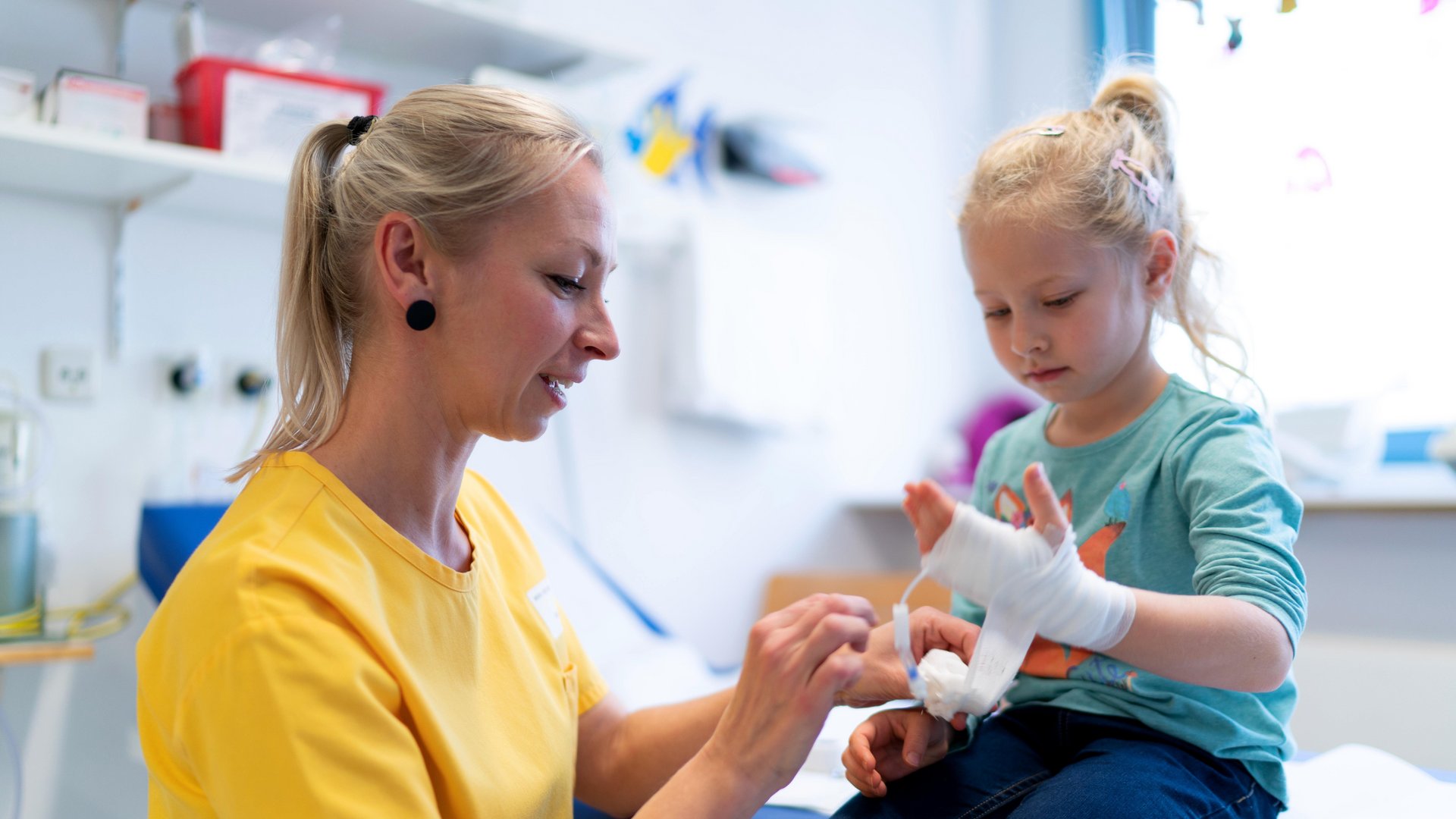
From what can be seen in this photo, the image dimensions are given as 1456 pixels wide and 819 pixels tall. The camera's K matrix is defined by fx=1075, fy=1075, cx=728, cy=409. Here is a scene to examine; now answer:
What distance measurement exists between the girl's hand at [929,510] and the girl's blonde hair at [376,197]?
17.8 inches

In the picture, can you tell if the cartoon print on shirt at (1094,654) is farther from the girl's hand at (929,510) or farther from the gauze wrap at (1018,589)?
the girl's hand at (929,510)

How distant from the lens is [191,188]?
5.84 ft

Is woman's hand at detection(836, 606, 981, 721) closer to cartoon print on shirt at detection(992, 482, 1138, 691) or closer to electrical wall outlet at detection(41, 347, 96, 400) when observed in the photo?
cartoon print on shirt at detection(992, 482, 1138, 691)

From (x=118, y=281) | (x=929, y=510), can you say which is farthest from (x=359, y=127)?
(x=118, y=281)

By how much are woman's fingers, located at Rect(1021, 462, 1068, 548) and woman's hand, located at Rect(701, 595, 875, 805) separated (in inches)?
5.8

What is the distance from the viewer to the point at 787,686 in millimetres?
814

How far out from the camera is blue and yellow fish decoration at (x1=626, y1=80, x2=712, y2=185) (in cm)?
263

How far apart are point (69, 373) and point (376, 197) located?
113 cm

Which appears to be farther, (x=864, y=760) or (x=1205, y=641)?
(x=864, y=760)

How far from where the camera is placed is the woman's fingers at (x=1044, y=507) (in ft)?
2.43

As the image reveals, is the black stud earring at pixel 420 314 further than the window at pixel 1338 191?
No

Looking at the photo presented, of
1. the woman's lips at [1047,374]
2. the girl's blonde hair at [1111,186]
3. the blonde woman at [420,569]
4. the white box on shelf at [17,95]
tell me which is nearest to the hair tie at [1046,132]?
the girl's blonde hair at [1111,186]

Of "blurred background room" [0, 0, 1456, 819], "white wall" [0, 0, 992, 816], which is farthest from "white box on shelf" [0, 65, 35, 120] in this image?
"white wall" [0, 0, 992, 816]

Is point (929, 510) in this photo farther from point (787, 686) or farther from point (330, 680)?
point (330, 680)
